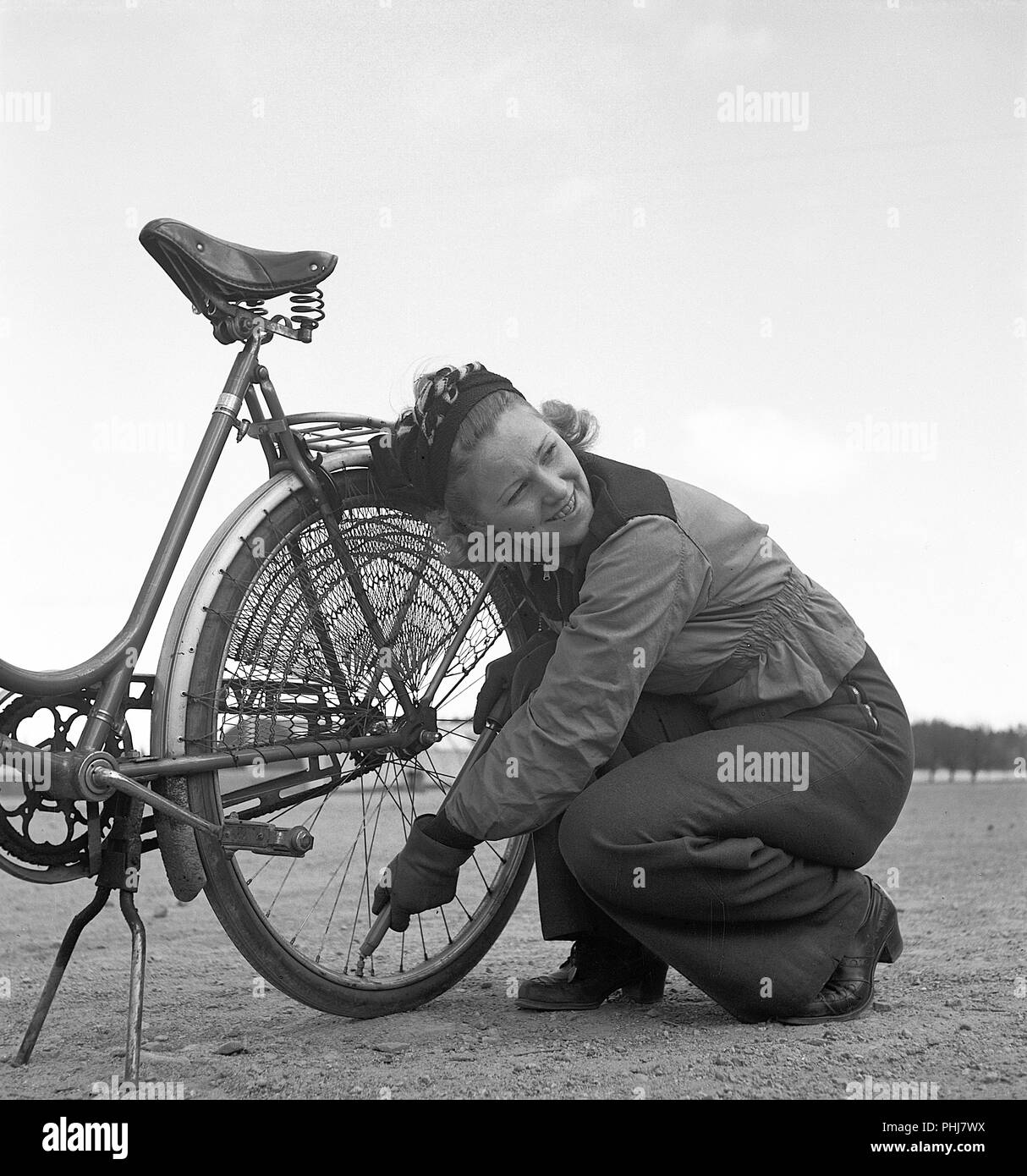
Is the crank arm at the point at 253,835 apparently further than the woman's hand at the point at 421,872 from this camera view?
No

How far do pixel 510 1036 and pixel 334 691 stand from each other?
719 mm

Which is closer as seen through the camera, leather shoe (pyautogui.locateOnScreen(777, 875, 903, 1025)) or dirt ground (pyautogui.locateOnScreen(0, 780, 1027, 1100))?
dirt ground (pyautogui.locateOnScreen(0, 780, 1027, 1100))

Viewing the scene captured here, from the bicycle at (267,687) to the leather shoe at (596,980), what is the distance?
0.23m

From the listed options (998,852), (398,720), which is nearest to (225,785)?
(398,720)

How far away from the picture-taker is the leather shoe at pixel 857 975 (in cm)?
221

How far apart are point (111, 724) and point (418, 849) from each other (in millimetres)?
579

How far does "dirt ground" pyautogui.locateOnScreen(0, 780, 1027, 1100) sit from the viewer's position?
1.88 m

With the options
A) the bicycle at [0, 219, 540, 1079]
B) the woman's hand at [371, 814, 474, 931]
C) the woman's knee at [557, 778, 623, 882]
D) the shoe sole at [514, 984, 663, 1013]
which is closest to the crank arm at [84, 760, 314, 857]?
the bicycle at [0, 219, 540, 1079]

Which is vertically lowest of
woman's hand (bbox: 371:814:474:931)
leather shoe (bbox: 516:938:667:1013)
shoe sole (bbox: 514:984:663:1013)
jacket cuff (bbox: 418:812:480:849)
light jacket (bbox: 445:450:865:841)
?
shoe sole (bbox: 514:984:663:1013)

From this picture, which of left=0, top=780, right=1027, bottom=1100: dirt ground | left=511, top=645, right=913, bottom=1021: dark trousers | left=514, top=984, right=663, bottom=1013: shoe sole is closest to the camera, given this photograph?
left=0, top=780, right=1027, bottom=1100: dirt ground

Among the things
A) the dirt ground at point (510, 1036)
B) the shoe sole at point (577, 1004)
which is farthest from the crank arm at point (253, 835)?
the shoe sole at point (577, 1004)

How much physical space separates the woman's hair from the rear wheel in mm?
133

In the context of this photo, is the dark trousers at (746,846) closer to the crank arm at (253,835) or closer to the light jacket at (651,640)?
the light jacket at (651,640)

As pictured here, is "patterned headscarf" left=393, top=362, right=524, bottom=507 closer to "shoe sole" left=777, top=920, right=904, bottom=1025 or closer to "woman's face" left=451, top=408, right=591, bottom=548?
"woman's face" left=451, top=408, right=591, bottom=548
